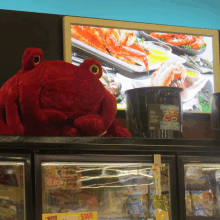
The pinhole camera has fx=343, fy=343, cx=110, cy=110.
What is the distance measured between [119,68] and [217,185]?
0.88 metres

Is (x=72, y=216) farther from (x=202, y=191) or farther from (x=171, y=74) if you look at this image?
(x=171, y=74)

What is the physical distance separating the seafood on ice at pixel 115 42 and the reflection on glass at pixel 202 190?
754mm

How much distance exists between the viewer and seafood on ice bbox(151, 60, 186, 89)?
220 cm

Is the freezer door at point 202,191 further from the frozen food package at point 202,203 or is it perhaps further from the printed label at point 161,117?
the printed label at point 161,117

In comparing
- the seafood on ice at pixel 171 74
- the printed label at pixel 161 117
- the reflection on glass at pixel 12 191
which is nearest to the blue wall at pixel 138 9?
the seafood on ice at pixel 171 74

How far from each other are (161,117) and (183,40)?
918 millimetres

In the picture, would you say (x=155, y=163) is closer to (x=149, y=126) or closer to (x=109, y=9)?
(x=149, y=126)

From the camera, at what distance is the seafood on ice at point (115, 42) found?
2.07 metres

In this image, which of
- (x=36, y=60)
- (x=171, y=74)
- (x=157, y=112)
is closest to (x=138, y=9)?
(x=171, y=74)

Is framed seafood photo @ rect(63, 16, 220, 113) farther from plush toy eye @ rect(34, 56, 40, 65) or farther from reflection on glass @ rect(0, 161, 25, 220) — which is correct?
reflection on glass @ rect(0, 161, 25, 220)

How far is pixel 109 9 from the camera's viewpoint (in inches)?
96.0

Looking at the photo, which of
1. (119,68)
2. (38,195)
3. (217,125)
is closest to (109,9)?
(119,68)

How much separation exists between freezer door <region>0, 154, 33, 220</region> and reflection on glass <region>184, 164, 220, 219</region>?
2.65ft

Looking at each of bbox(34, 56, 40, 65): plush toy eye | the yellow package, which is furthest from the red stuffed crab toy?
the yellow package
